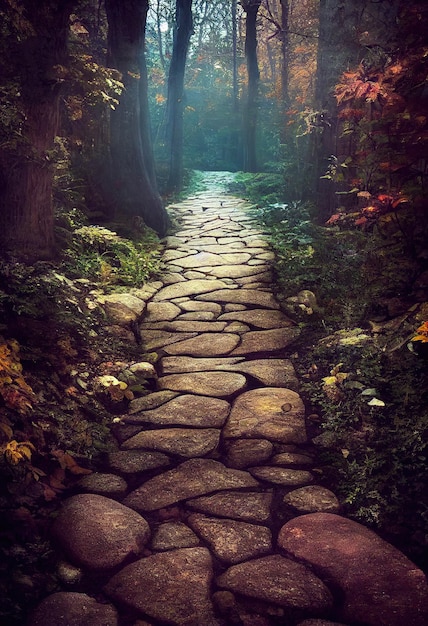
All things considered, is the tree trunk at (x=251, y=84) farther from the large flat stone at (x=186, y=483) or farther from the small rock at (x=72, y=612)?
the small rock at (x=72, y=612)

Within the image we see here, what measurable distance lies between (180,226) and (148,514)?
8.20m

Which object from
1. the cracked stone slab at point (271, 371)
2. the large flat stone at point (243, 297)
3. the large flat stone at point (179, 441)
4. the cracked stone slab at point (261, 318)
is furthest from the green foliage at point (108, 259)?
the large flat stone at point (179, 441)

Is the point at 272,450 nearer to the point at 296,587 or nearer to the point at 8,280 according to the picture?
the point at 296,587

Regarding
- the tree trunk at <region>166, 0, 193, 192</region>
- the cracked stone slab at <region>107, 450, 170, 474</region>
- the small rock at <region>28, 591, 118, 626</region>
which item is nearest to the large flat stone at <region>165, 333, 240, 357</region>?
the cracked stone slab at <region>107, 450, 170, 474</region>

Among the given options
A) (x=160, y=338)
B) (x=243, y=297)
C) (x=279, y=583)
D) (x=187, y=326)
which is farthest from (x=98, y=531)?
(x=243, y=297)

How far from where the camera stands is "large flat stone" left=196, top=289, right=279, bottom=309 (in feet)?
18.6

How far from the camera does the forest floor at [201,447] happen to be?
2021 millimetres

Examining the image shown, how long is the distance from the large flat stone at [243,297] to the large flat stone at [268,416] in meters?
2.08

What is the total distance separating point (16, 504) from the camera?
227cm

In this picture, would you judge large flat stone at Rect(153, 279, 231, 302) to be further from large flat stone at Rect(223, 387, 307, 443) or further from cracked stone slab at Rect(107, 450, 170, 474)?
cracked stone slab at Rect(107, 450, 170, 474)

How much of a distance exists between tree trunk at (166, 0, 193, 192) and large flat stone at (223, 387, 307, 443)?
12007 millimetres

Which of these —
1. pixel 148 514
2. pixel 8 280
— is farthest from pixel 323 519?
pixel 8 280

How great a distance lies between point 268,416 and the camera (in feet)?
10.8

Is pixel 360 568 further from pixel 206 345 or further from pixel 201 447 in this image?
pixel 206 345
